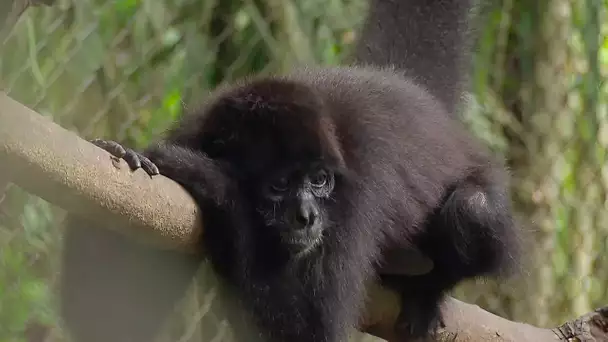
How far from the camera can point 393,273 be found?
4.59ft

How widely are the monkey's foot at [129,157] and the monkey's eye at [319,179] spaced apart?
277mm

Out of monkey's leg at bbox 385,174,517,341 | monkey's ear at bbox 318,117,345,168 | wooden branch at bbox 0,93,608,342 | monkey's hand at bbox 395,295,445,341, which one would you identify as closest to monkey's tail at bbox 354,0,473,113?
monkey's leg at bbox 385,174,517,341

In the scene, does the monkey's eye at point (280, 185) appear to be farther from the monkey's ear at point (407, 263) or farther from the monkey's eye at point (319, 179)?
the monkey's ear at point (407, 263)

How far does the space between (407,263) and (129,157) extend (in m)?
0.67

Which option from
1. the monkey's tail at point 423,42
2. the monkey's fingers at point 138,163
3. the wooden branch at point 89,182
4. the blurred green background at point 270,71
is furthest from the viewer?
the monkey's tail at point 423,42

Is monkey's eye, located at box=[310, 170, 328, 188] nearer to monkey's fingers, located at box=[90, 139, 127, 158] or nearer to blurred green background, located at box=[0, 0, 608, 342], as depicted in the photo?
blurred green background, located at box=[0, 0, 608, 342]

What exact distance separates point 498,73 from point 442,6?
0.64 metres

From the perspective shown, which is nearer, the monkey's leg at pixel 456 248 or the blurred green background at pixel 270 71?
the monkey's leg at pixel 456 248

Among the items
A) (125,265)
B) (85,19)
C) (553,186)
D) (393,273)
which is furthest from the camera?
(553,186)

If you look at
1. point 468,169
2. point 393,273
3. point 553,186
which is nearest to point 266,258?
point 393,273

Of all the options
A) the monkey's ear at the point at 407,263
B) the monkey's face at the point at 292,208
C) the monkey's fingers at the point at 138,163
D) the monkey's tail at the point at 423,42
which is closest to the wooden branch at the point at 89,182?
the monkey's fingers at the point at 138,163

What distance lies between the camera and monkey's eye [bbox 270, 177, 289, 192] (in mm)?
1080

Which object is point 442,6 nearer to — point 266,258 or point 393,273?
point 393,273

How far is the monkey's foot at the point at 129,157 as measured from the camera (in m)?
0.84
